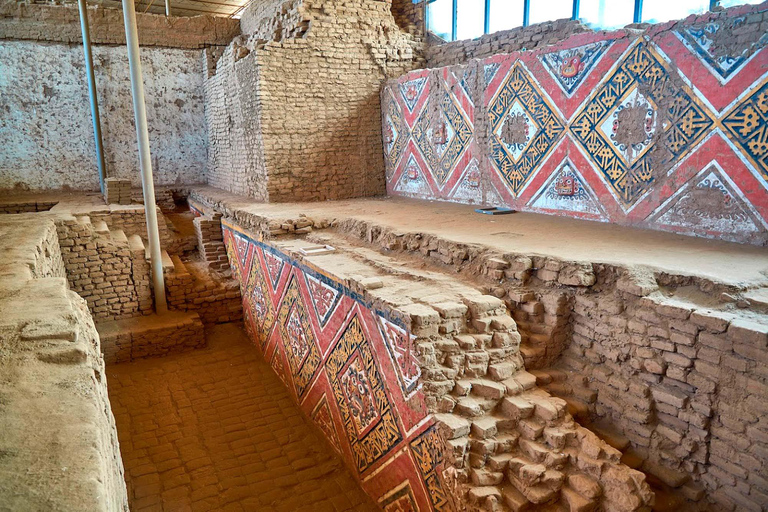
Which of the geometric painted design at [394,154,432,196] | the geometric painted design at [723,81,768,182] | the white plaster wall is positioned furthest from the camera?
the white plaster wall

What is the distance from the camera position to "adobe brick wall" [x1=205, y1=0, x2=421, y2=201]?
25.8 feet

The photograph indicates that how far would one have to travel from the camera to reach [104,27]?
10188 mm

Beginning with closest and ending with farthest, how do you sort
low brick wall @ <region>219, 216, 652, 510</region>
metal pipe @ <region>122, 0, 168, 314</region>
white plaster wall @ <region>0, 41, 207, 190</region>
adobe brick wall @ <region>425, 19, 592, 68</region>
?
low brick wall @ <region>219, 216, 652, 510</region>, metal pipe @ <region>122, 0, 168, 314</region>, adobe brick wall @ <region>425, 19, 592, 68</region>, white plaster wall @ <region>0, 41, 207, 190</region>

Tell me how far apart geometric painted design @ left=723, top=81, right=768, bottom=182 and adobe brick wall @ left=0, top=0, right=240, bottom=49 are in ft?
32.4

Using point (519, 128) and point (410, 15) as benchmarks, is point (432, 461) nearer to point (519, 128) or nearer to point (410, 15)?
point (519, 128)

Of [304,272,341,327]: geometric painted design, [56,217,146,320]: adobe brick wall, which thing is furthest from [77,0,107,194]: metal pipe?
[304,272,341,327]: geometric painted design

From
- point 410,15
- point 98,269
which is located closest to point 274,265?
point 98,269

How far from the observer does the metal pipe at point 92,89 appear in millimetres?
9125

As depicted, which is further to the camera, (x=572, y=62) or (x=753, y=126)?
(x=572, y=62)

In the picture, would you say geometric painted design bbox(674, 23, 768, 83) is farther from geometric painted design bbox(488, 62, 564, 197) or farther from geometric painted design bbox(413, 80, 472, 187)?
geometric painted design bbox(413, 80, 472, 187)

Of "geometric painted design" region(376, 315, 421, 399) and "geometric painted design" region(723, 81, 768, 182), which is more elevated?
"geometric painted design" region(723, 81, 768, 182)

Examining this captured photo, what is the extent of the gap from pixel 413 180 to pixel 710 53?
4.43 metres

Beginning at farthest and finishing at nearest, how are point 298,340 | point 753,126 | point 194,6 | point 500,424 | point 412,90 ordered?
point 194,6, point 412,90, point 298,340, point 753,126, point 500,424

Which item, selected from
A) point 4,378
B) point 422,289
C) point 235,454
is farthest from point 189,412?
point 4,378
